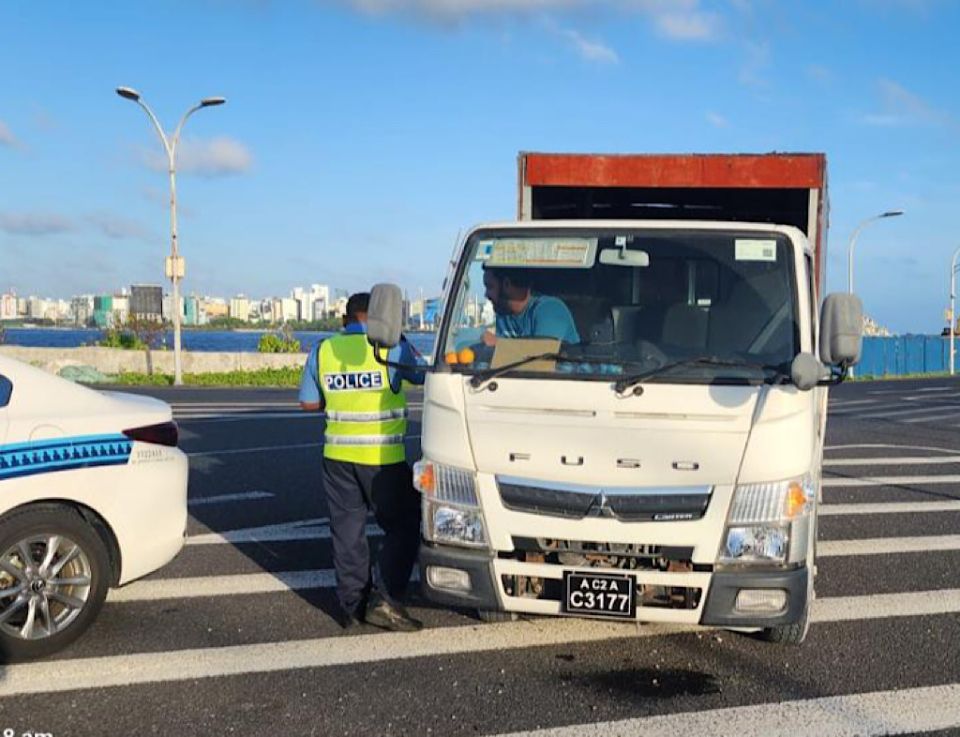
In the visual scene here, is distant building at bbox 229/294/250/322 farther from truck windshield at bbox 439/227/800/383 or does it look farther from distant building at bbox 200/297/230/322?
truck windshield at bbox 439/227/800/383

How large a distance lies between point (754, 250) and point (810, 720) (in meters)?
2.35

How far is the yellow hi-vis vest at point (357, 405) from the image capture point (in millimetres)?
5273

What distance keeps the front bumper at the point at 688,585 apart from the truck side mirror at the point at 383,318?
1.16 meters

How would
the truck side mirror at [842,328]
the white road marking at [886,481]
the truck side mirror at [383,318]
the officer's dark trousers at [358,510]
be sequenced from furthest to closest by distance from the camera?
the white road marking at [886,481] < the officer's dark trousers at [358,510] < the truck side mirror at [383,318] < the truck side mirror at [842,328]

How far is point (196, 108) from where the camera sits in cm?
2706

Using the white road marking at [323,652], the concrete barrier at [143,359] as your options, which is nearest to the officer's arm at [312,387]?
the white road marking at [323,652]

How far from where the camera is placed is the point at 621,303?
5.15 m

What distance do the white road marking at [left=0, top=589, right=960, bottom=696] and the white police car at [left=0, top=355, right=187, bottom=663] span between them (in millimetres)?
265

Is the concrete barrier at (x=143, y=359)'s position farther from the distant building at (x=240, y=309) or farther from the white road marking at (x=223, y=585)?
the distant building at (x=240, y=309)

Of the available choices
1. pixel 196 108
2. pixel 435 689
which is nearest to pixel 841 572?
pixel 435 689

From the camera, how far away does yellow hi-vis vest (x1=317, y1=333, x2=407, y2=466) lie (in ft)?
17.3

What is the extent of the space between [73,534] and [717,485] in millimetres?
3166

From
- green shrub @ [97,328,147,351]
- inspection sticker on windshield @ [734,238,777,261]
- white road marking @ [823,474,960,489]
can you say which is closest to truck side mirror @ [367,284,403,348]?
inspection sticker on windshield @ [734,238,777,261]

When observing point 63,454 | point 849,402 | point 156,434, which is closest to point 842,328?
point 156,434
